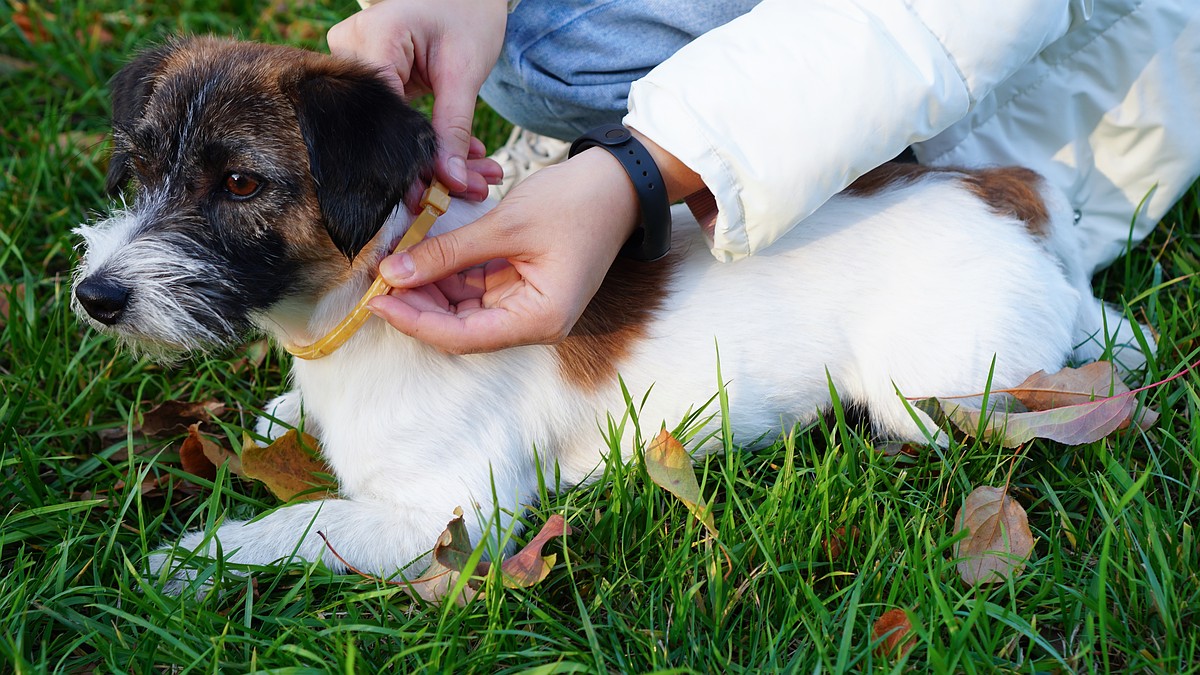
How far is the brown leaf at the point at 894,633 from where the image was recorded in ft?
6.54

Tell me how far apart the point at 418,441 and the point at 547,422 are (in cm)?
36

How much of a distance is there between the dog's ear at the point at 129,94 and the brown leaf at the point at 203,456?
725mm

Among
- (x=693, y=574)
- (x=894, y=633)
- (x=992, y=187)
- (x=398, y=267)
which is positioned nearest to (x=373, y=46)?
(x=398, y=267)

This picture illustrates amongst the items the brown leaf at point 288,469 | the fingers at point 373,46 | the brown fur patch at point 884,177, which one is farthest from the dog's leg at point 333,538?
the brown fur patch at point 884,177

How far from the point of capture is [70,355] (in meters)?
3.15

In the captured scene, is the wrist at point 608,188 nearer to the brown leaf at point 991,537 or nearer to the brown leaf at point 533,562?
the brown leaf at point 533,562

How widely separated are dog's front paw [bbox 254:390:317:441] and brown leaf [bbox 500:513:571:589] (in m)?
0.90

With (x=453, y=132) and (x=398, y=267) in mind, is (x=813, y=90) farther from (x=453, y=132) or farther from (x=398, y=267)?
(x=398, y=267)

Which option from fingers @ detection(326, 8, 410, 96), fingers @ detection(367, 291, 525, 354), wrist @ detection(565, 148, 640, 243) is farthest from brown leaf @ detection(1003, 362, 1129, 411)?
fingers @ detection(326, 8, 410, 96)

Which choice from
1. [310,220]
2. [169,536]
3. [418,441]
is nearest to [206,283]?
[310,220]

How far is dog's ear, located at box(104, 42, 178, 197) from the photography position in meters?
2.51

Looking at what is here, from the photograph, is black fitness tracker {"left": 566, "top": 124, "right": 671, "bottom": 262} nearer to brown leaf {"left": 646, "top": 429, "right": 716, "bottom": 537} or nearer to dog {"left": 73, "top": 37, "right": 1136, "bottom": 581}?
dog {"left": 73, "top": 37, "right": 1136, "bottom": 581}

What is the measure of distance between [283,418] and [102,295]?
0.90 metres

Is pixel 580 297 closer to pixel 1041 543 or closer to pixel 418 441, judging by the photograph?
pixel 418 441
